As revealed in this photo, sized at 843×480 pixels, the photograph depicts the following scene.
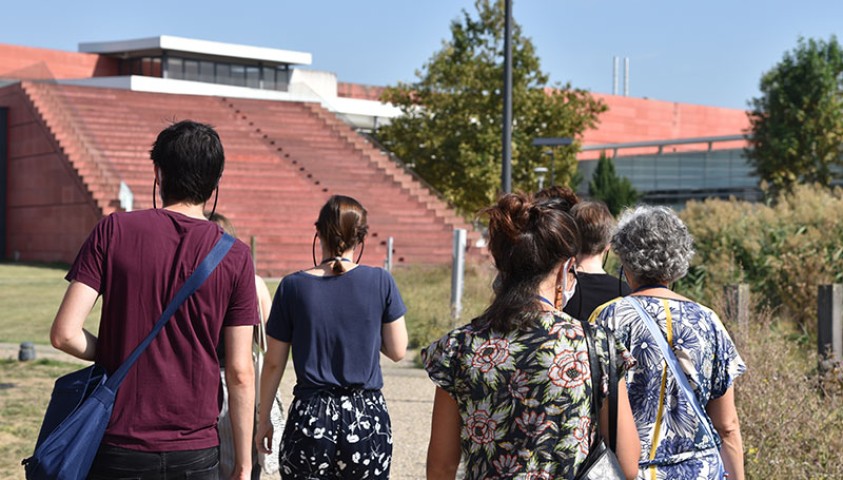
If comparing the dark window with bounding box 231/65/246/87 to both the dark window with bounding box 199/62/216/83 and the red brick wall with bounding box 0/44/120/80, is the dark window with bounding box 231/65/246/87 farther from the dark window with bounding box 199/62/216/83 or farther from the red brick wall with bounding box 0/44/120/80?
the red brick wall with bounding box 0/44/120/80

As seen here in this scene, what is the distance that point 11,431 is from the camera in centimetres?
770

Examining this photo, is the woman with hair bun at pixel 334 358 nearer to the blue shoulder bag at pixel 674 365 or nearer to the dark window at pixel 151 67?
the blue shoulder bag at pixel 674 365

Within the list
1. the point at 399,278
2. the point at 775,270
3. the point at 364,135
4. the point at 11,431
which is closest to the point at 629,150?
the point at 364,135

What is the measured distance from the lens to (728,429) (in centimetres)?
342

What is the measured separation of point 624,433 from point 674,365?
53cm

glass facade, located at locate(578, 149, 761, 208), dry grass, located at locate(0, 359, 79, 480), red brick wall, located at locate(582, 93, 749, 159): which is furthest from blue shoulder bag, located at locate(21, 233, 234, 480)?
red brick wall, located at locate(582, 93, 749, 159)

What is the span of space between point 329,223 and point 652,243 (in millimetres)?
1418

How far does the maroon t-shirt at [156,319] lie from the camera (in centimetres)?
311

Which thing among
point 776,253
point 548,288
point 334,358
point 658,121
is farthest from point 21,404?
point 658,121

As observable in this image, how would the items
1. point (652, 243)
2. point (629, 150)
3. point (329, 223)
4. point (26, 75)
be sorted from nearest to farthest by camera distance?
point (652, 243) → point (329, 223) → point (26, 75) → point (629, 150)

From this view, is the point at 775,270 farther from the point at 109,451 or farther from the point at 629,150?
the point at 629,150

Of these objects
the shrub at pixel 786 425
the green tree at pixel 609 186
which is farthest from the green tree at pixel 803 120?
the shrub at pixel 786 425

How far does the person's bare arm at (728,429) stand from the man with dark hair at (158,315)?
62.2 inches

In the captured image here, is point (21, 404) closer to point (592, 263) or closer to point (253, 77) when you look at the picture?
point (592, 263)
